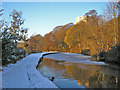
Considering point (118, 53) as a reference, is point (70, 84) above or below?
below

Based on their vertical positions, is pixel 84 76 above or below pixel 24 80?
below

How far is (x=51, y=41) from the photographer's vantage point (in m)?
45.0

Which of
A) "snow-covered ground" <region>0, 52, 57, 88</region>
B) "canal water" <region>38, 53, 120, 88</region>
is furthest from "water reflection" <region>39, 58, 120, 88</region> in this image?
"snow-covered ground" <region>0, 52, 57, 88</region>

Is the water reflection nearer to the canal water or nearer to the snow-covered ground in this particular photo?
the canal water

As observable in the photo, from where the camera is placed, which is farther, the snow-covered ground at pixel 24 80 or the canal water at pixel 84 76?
the canal water at pixel 84 76

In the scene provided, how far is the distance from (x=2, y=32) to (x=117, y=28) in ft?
41.7

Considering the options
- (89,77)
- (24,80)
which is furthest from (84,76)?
(24,80)

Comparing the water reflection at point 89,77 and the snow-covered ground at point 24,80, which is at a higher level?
the snow-covered ground at point 24,80

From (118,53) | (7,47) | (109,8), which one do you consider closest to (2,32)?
(7,47)

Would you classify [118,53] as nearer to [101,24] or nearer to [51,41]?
[101,24]

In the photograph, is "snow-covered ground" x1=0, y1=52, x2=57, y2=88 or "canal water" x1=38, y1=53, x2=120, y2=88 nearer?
"snow-covered ground" x1=0, y1=52, x2=57, y2=88

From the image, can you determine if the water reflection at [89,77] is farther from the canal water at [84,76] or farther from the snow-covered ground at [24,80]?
the snow-covered ground at [24,80]

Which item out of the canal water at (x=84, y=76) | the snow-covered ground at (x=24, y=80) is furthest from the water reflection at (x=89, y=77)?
the snow-covered ground at (x=24, y=80)

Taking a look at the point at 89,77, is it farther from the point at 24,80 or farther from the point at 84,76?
the point at 24,80
